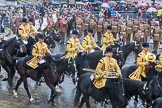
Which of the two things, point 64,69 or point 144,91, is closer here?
point 144,91

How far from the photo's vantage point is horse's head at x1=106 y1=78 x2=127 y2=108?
38.4 feet

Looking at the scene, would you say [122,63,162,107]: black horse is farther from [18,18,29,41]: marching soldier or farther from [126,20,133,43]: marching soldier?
[126,20,133,43]: marching soldier

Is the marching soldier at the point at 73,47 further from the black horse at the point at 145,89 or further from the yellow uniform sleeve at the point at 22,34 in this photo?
the black horse at the point at 145,89

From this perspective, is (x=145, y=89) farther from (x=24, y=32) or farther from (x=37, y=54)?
(x=24, y=32)

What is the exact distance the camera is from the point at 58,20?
94.3 feet

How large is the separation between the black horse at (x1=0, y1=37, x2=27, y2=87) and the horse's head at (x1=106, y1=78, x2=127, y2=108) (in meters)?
5.49

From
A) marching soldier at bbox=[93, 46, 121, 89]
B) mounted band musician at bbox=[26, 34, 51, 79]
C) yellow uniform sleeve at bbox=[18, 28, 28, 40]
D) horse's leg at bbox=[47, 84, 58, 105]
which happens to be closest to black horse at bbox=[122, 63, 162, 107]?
marching soldier at bbox=[93, 46, 121, 89]

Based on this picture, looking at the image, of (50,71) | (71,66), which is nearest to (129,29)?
(71,66)

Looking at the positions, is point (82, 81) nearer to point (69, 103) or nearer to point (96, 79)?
point (96, 79)

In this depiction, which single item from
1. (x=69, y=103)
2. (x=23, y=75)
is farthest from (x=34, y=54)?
(x=69, y=103)

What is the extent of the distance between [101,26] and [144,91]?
626 inches

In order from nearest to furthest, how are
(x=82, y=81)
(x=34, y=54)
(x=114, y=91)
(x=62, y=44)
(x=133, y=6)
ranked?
(x=114, y=91) → (x=82, y=81) → (x=34, y=54) → (x=62, y=44) → (x=133, y=6)

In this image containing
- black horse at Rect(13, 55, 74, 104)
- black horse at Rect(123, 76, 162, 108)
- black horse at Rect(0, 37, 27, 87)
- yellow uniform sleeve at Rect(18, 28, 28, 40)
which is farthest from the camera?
yellow uniform sleeve at Rect(18, 28, 28, 40)

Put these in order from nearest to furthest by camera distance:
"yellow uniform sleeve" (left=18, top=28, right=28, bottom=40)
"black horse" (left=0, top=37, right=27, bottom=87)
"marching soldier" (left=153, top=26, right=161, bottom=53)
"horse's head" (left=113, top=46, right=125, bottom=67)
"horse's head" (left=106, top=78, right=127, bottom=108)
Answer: "horse's head" (left=106, top=78, right=127, bottom=108)
"horse's head" (left=113, top=46, right=125, bottom=67)
"black horse" (left=0, top=37, right=27, bottom=87)
"yellow uniform sleeve" (left=18, top=28, right=28, bottom=40)
"marching soldier" (left=153, top=26, right=161, bottom=53)
